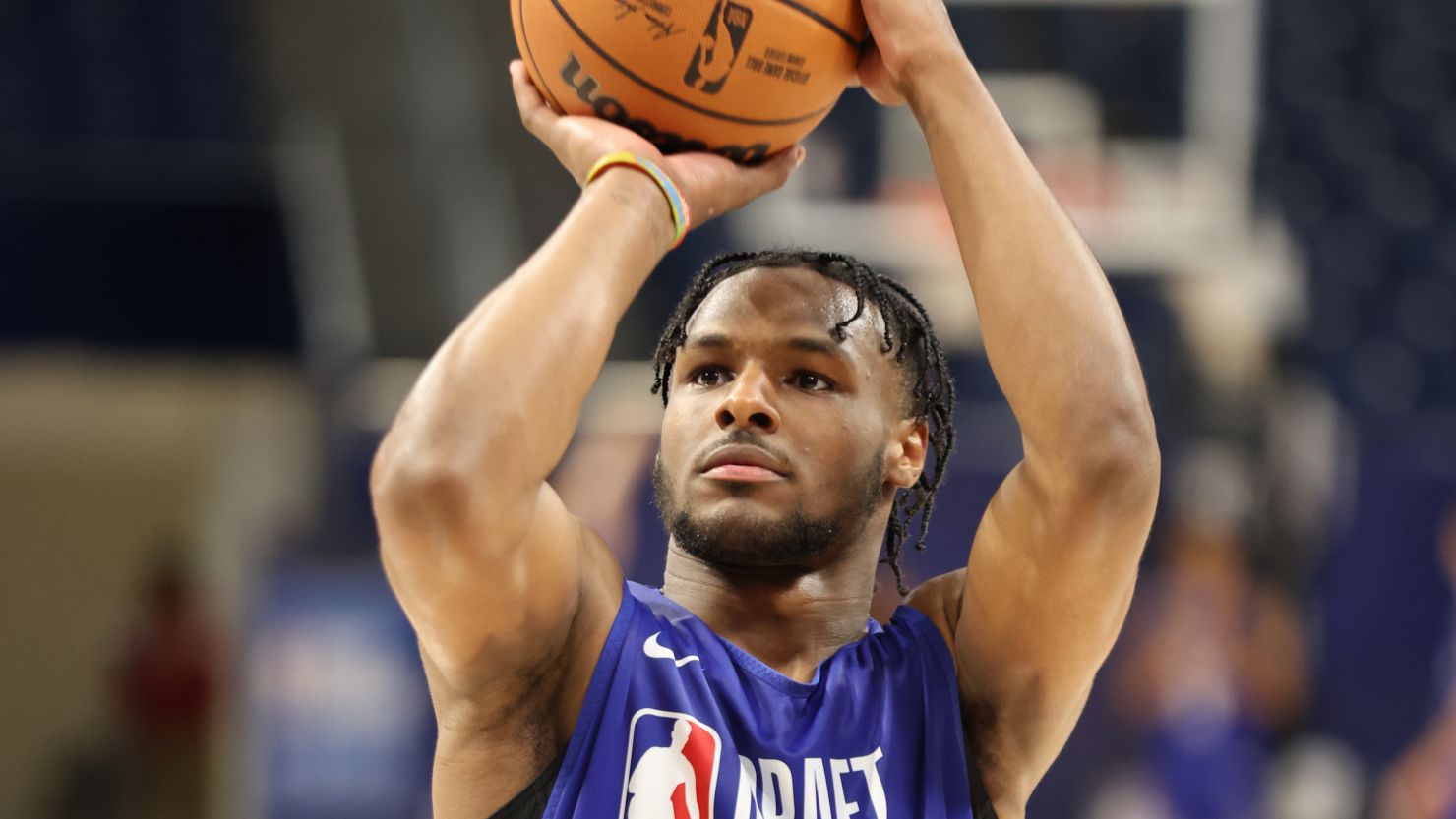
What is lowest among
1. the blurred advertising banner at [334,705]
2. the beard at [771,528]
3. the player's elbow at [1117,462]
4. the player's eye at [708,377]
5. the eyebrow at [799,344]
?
the blurred advertising banner at [334,705]

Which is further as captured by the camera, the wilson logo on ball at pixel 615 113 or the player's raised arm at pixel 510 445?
the wilson logo on ball at pixel 615 113

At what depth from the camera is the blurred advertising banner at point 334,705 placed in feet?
20.2

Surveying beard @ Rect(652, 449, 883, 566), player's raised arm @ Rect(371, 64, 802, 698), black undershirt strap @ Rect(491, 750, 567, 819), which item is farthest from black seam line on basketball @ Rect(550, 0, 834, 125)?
black undershirt strap @ Rect(491, 750, 567, 819)

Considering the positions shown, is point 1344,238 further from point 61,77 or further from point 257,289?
point 61,77

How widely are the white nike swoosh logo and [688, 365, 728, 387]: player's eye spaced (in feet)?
1.49

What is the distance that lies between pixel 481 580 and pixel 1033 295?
0.94m

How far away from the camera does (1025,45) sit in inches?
365

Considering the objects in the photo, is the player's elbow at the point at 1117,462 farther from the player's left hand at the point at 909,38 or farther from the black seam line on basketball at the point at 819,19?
the black seam line on basketball at the point at 819,19

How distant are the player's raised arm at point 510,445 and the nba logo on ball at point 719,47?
144mm

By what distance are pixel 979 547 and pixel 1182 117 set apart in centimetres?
645

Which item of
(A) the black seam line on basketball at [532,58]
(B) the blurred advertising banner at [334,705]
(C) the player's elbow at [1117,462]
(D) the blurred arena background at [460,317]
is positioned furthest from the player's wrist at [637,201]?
(B) the blurred advertising banner at [334,705]

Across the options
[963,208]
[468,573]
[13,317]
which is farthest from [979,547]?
[13,317]

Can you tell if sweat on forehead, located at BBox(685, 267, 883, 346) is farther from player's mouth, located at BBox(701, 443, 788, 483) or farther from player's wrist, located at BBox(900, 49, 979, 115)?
player's wrist, located at BBox(900, 49, 979, 115)

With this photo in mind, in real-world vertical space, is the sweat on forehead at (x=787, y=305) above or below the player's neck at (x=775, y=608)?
above
